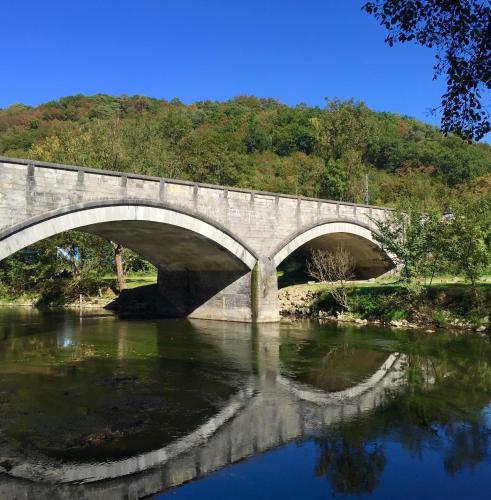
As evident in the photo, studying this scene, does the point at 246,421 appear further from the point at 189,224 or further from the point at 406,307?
the point at 406,307

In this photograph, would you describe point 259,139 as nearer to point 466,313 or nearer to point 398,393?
point 466,313

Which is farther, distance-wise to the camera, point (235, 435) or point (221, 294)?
point (221, 294)

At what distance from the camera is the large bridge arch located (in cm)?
1805

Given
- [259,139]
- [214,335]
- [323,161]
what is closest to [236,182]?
[323,161]

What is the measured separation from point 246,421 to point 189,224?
13388mm

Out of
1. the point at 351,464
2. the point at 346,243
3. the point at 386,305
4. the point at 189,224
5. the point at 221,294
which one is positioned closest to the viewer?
the point at 351,464

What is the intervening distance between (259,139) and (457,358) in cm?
6306

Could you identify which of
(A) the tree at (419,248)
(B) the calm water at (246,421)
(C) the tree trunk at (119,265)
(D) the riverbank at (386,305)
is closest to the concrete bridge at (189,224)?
(D) the riverbank at (386,305)

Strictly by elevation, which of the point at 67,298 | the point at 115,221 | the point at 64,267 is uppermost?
the point at 115,221

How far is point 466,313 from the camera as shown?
22562 mm

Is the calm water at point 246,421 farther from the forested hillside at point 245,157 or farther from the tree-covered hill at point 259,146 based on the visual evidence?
the tree-covered hill at point 259,146

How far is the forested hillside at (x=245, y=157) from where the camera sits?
34906mm

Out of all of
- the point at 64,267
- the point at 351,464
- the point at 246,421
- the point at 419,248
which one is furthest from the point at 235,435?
the point at 64,267

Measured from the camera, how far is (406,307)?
2431 centimetres
